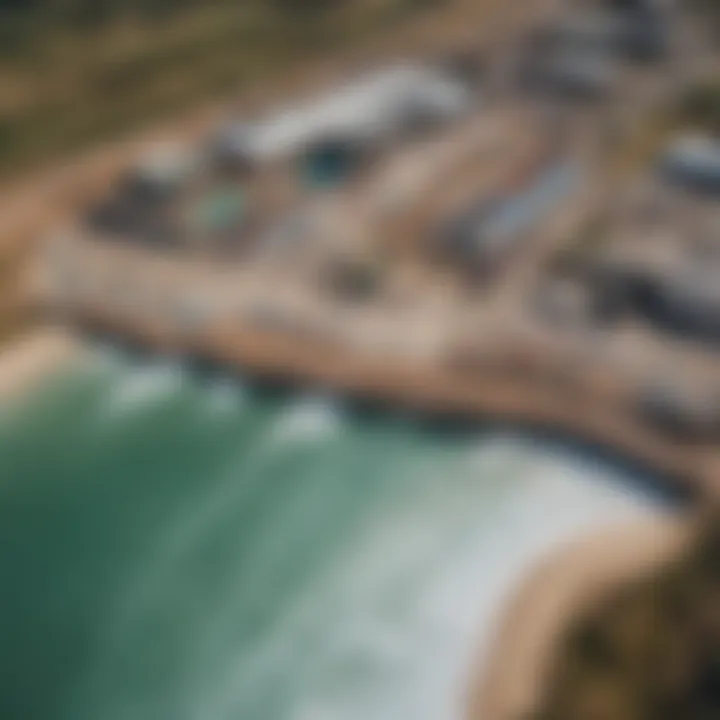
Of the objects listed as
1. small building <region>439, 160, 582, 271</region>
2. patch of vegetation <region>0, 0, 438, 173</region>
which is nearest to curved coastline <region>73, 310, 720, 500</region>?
small building <region>439, 160, 582, 271</region>

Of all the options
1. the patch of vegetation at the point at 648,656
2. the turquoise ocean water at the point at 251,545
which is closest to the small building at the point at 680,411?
the turquoise ocean water at the point at 251,545

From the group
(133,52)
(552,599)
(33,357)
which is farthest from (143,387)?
(133,52)

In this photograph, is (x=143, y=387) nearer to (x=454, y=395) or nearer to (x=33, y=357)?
(x=33, y=357)

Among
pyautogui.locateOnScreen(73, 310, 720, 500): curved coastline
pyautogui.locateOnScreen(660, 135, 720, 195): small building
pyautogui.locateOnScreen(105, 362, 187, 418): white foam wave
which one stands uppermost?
pyautogui.locateOnScreen(660, 135, 720, 195): small building

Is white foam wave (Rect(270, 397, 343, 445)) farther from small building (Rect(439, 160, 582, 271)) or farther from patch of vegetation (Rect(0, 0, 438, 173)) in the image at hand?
patch of vegetation (Rect(0, 0, 438, 173))

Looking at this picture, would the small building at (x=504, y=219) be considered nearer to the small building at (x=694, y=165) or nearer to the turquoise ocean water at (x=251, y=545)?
the small building at (x=694, y=165)

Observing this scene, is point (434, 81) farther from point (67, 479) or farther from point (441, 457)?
point (67, 479)
